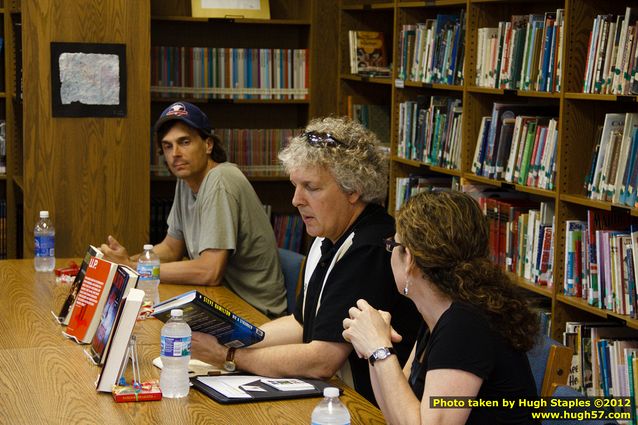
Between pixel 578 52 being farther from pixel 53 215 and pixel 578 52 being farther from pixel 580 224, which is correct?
pixel 53 215

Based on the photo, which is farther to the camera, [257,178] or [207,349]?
[257,178]

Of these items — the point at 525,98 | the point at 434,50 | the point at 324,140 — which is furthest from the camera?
the point at 434,50

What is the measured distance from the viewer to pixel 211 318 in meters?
2.41

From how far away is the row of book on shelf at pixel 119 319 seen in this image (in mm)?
2314

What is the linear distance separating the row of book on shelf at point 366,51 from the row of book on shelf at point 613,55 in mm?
2140

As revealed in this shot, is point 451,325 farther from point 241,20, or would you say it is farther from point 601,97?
point 241,20

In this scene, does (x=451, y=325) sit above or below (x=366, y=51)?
below

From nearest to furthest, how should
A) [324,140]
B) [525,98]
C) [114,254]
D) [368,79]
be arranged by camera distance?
[324,140] → [114,254] → [525,98] → [368,79]

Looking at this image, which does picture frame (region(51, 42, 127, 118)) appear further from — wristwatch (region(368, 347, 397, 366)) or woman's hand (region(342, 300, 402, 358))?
wristwatch (region(368, 347, 397, 366))

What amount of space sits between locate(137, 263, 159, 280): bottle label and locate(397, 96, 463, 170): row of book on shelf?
175 centimetres

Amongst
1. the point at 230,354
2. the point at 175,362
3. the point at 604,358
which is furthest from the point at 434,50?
the point at 175,362

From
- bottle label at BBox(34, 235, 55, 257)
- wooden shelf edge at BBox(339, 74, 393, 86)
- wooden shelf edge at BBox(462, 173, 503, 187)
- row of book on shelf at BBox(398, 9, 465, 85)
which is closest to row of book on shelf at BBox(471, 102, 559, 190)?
wooden shelf edge at BBox(462, 173, 503, 187)

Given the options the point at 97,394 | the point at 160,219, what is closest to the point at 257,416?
the point at 97,394

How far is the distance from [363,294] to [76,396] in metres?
0.76
